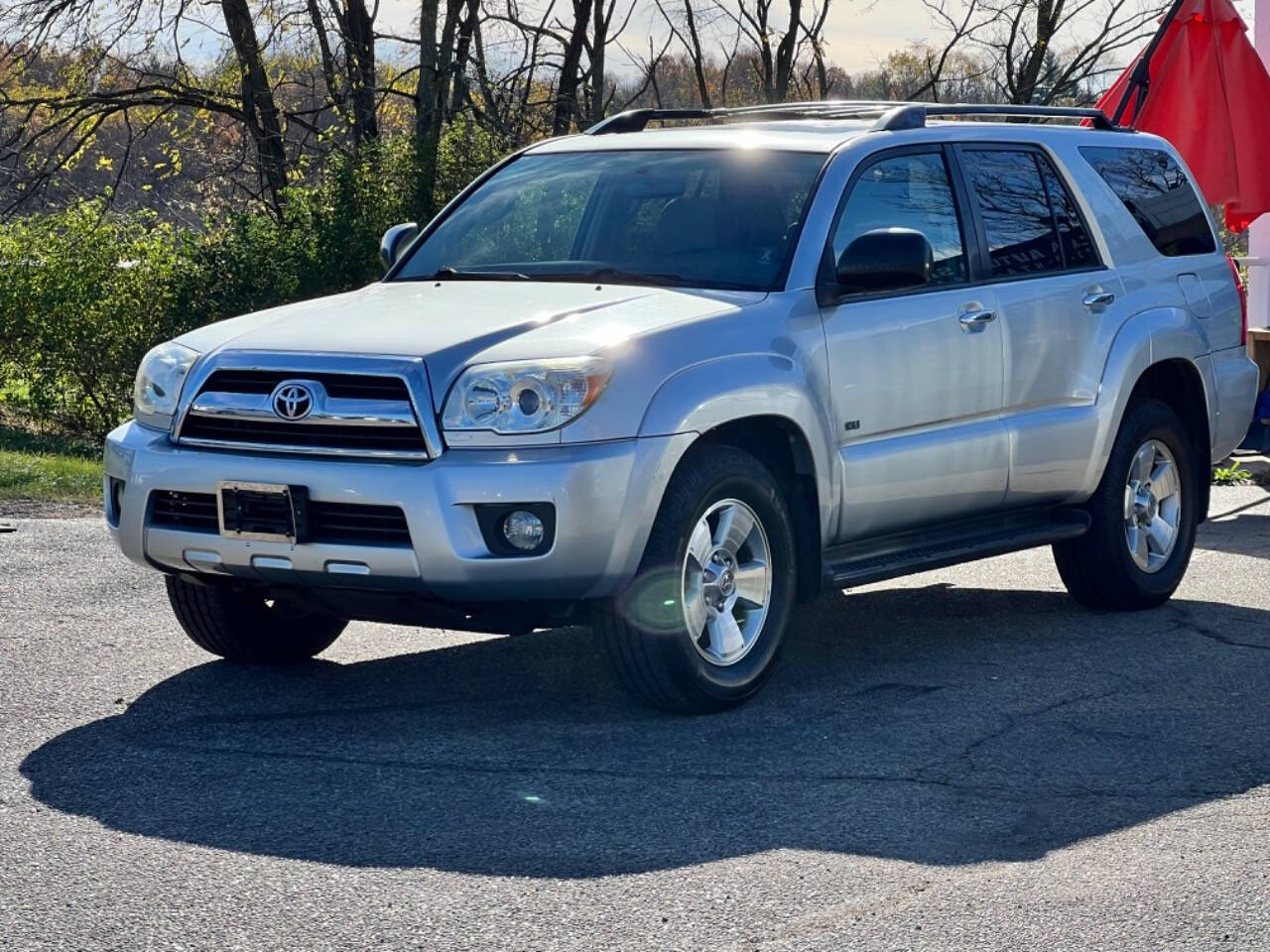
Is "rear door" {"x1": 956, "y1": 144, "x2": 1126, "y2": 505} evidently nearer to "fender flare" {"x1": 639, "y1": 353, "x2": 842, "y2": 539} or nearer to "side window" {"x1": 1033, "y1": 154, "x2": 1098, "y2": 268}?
"side window" {"x1": 1033, "y1": 154, "x2": 1098, "y2": 268}

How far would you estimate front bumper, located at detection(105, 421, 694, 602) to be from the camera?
5.53m

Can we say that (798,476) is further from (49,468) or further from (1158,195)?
(49,468)

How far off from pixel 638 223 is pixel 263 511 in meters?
1.95

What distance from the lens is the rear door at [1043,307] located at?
291 inches

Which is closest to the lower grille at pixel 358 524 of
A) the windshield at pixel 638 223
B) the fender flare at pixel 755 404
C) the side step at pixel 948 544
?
the fender flare at pixel 755 404

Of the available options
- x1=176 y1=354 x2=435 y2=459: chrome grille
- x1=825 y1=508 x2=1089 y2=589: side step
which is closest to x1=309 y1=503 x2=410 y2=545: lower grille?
x1=176 y1=354 x2=435 y2=459: chrome grille

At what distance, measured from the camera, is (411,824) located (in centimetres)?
490

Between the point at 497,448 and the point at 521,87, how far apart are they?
58.0 feet

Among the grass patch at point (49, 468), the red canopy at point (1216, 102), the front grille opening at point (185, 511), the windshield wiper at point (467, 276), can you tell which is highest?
the red canopy at point (1216, 102)

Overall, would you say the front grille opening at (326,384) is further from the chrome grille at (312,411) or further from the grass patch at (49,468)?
the grass patch at (49,468)

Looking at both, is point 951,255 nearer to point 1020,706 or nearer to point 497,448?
point 1020,706

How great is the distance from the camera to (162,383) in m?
6.12

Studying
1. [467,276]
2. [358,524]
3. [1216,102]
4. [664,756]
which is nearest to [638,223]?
[467,276]

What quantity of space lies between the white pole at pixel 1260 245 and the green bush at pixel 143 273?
7054 millimetres
